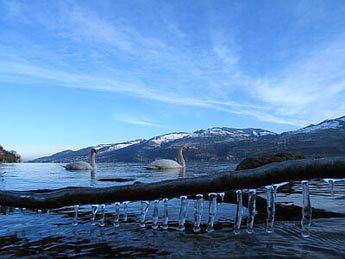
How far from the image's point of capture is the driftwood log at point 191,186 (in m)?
3.77

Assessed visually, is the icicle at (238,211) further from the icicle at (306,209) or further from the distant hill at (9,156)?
the distant hill at (9,156)

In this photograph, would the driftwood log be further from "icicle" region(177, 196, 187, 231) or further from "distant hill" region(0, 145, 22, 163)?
"distant hill" region(0, 145, 22, 163)

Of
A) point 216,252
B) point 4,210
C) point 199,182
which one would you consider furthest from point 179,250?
point 4,210

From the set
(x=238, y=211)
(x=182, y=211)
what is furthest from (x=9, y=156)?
(x=238, y=211)

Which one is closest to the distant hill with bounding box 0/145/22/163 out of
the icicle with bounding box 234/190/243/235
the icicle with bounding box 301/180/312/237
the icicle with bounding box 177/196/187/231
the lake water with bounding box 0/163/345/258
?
the lake water with bounding box 0/163/345/258

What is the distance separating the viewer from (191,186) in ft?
13.7

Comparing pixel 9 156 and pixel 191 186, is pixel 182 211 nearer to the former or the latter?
pixel 191 186

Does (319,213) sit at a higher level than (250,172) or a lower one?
lower

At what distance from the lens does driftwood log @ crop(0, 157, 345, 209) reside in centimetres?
377

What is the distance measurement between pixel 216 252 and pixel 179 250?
474 millimetres

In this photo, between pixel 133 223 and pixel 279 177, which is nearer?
pixel 279 177

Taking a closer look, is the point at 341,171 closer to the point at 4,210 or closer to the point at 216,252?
the point at 216,252

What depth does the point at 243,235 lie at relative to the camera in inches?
232

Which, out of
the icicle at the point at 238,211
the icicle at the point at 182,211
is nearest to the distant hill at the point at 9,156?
the icicle at the point at 182,211
